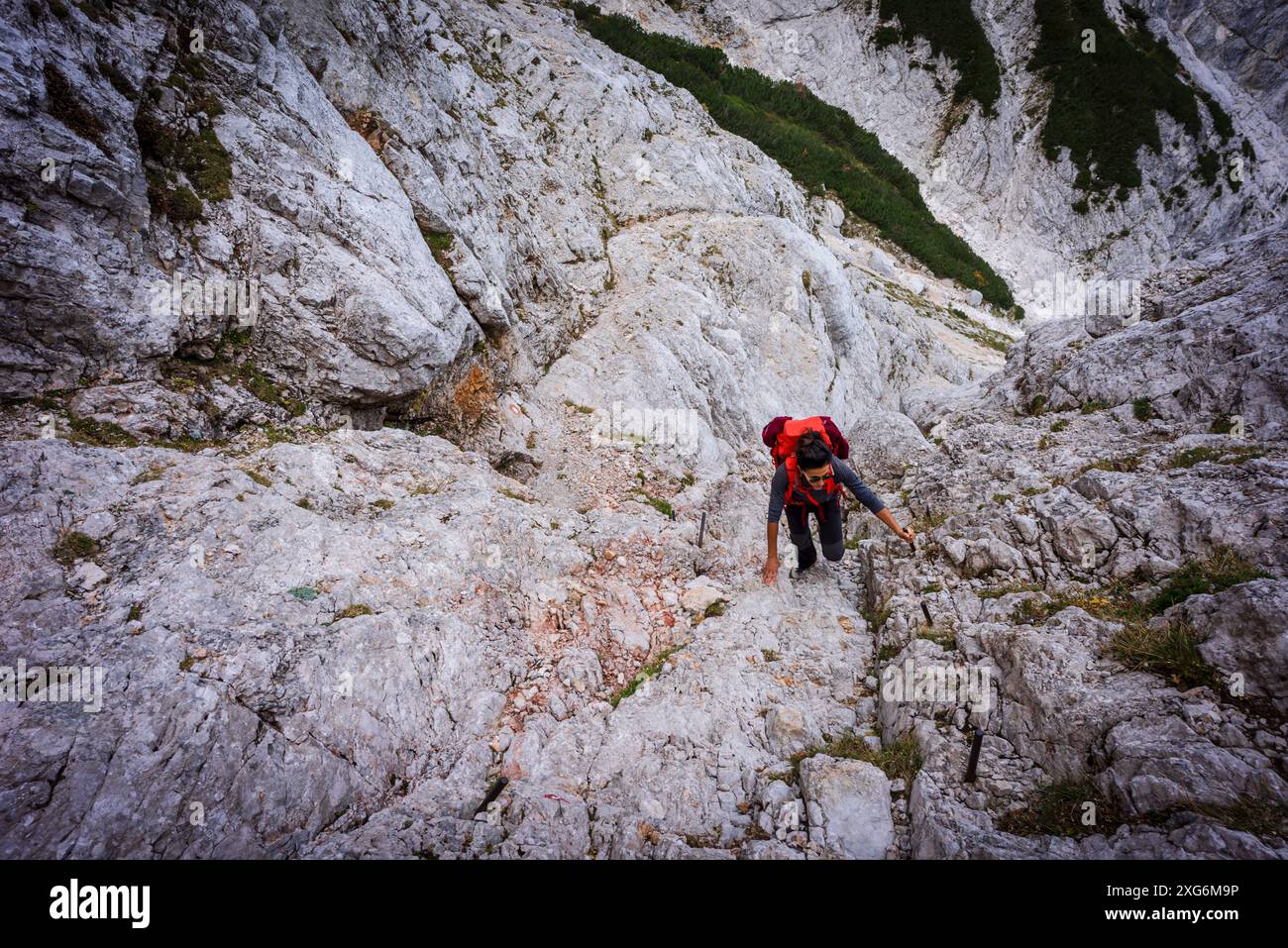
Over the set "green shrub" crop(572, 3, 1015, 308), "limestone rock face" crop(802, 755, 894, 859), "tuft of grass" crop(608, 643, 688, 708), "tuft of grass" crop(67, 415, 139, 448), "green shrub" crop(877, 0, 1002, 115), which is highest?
"green shrub" crop(877, 0, 1002, 115)

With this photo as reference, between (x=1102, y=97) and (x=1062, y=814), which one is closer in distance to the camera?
(x=1062, y=814)

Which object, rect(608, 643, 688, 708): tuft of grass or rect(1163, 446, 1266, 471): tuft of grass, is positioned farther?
rect(608, 643, 688, 708): tuft of grass

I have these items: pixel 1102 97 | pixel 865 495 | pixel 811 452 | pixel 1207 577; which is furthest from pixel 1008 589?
pixel 1102 97

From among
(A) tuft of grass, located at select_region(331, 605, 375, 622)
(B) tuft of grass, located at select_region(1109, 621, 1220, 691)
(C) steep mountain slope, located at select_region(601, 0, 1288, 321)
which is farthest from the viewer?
(C) steep mountain slope, located at select_region(601, 0, 1288, 321)

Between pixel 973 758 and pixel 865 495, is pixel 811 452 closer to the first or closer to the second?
pixel 865 495

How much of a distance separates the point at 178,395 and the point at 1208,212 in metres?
72.3

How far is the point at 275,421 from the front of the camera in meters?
7.43

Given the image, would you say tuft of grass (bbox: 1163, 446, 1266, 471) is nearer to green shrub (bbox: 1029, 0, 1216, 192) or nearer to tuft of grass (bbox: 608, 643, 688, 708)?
tuft of grass (bbox: 608, 643, 688, 708)

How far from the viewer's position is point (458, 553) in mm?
6523

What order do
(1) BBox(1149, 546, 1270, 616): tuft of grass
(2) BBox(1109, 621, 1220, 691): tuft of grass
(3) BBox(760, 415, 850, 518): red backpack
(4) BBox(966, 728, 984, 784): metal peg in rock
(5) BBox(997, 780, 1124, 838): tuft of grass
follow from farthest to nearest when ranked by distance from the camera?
(3) BBox(760, 415, 850, 518): red backpack, (1) BBox(1149, 546, 1270, 616): tuft of grass, (4) BBox(966, 728, 984, 784): metal peg in rock, (2) BBox(1109, 621, 1220, 691): tuft of grass, (5) BBox(997, 780, 1124, 838): tuft of grass

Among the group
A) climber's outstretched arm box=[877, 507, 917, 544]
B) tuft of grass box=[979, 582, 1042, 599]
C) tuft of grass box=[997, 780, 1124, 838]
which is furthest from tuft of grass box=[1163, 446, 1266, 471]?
tuft of grass box=[997, 780, 1124, 838]

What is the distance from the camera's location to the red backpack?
20.9 feet

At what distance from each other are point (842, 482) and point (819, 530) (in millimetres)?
1029

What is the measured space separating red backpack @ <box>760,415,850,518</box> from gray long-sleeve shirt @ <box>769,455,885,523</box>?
0.07 metres
